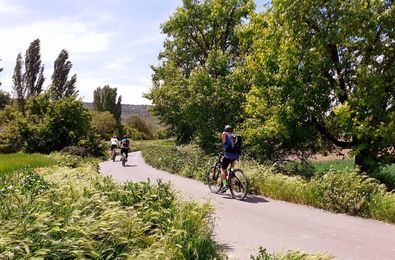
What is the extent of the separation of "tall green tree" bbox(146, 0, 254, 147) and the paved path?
13529 mm

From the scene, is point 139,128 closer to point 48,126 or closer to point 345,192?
point 48,126

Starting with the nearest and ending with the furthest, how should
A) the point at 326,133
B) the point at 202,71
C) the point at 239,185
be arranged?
the point at 239,185 < the point at 326,133 < the point at 202,71

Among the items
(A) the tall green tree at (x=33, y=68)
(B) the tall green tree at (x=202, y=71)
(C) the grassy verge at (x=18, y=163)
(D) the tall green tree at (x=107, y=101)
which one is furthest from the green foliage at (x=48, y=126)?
(D) the tall green tree at (x=107, y=101)

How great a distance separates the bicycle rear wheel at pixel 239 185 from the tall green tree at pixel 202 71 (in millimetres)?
10721

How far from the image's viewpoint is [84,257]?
4688 mm

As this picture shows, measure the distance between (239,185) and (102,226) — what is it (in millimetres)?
7033

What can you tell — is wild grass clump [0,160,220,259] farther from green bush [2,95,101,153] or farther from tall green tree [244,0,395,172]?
green bush [2,95,101,153]

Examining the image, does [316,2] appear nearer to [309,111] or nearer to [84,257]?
[309,111]

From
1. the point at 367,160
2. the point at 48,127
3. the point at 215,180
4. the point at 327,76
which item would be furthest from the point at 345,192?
the point at 48,127

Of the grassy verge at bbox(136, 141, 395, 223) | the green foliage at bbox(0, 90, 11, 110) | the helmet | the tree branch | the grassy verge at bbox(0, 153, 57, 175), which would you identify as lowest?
the grassy verge at bbox(0, 153, 57, 175)

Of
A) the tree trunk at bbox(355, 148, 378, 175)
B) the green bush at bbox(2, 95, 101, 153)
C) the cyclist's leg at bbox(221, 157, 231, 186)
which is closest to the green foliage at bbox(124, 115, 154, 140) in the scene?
the green bush at bbox(2, 95, 101, 153)

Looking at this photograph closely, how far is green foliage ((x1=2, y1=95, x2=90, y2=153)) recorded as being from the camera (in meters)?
33.3

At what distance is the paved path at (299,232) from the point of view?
21.7 feet

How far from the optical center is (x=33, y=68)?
2211 inches
